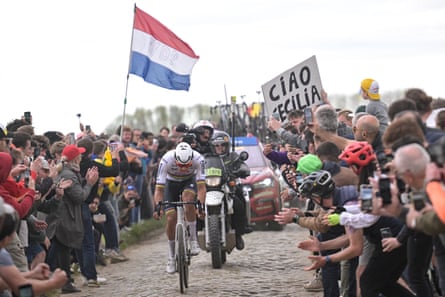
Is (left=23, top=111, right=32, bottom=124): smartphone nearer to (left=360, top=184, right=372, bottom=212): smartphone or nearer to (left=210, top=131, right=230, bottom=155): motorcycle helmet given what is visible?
(left=210, top=131, right=230, bottom=155): motorcycle helmet

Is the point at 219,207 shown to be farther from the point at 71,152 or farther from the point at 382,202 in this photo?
the point at 382,202

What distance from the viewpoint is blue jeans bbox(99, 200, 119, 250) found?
17234mm

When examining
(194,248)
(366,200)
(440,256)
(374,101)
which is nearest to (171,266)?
(194,248)

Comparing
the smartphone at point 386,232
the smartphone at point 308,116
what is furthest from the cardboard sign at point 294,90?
the smartphone at point 386,232

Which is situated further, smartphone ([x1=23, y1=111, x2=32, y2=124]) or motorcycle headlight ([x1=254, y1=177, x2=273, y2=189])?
motorcycle headlight ([x1=254, y1=177, x2=273, y2=189])

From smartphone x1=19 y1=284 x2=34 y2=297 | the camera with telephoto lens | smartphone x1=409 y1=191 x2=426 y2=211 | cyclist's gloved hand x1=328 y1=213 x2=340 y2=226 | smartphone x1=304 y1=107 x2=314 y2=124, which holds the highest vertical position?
smartphone x1=304 y1=107 x2=314 y2=124

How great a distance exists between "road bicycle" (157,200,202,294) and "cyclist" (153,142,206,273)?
10.2 inches

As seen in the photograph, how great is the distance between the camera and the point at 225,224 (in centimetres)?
1614

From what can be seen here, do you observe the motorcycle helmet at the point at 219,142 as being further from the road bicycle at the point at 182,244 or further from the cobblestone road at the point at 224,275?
the road bicycle at the point at 182,244

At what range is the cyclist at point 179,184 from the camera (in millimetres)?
14695

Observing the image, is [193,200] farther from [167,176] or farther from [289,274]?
[289,274]

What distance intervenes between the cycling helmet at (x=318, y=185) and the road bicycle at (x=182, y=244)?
14.2 ft

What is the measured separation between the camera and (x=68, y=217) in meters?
14.3

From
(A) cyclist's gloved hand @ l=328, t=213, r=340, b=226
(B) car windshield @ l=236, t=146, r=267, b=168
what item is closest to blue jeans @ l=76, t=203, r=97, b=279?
(A) cyclist's gloved hand @ l=328, t=213, r=340, b=226
